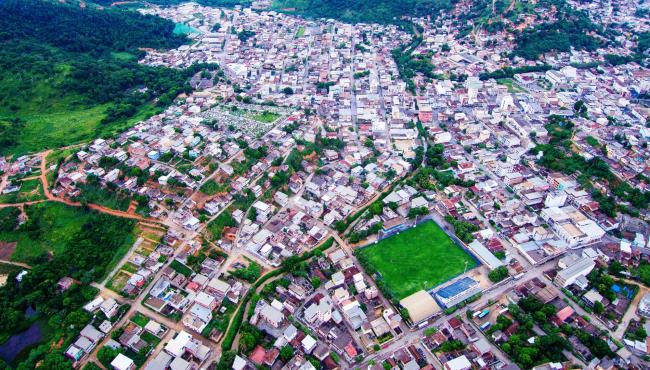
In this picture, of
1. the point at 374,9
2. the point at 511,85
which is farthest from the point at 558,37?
the point at 374,9

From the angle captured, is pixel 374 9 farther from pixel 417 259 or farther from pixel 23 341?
pixel 23 341

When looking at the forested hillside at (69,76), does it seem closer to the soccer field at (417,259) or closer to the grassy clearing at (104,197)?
the grassy clearing at (104,197)

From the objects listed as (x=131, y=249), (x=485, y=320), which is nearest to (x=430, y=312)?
(x=485, y=320)

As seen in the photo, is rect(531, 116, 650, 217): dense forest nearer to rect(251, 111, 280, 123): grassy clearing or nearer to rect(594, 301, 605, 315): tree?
rect(594, 301, 605, 315): tree

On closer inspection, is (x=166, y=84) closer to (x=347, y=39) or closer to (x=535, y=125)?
(x=347, y=39)

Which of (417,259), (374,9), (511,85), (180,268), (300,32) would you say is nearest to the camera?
(180,268)

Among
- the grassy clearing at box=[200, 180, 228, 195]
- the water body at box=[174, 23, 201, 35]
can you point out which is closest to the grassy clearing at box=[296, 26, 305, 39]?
the water body at box=[174, 23, 201, 35]

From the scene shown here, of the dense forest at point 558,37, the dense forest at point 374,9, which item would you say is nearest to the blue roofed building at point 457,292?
the dense forest at point 558,37
